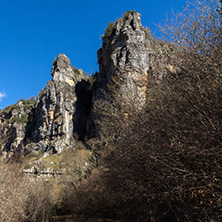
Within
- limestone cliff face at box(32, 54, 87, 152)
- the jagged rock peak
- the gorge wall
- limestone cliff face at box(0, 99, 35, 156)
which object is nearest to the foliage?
the gorge wall

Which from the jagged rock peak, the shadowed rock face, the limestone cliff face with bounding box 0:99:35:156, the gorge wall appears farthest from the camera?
the limestone cliff face with bounding box 0:99:35:156

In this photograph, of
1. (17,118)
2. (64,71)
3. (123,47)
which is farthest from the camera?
(17,118)

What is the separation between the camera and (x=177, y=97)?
4320 mm

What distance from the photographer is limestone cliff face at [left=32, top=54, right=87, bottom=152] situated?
4544cm

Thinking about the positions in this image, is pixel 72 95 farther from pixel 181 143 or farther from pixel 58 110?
pixel 181 143

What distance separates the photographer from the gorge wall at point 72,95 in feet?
111

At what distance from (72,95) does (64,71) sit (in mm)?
7736

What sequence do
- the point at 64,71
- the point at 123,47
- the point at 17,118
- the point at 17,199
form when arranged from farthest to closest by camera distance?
1. the point at 17,118
2. the point at 64,71
3. the point at 123,47
4. the point at 17,199

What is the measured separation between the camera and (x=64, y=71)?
54.0 meters

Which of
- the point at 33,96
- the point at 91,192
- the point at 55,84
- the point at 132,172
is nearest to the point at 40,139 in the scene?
the point at 55,84

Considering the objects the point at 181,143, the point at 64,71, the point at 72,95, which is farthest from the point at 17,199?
the point at 64,71

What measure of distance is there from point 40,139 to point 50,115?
19.7 ft

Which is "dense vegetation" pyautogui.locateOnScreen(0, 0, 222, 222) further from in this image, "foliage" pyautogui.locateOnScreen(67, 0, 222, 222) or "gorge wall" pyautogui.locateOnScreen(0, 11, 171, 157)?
"gorge wall" pyautogui.locateOnScreen(0, 11, 171, 157)

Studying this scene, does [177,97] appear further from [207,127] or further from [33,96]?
[33,96]
